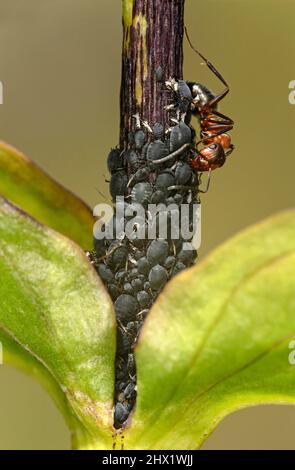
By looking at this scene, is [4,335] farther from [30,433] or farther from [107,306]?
[30,433]

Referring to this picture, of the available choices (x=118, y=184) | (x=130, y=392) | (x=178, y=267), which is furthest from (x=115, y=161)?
(x=130, y=392)

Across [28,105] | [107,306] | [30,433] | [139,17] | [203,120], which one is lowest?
[30,433]

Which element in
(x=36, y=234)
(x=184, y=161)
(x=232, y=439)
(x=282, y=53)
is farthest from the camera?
(x=282, y=53)

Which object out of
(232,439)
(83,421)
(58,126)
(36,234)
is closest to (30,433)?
(232,439)

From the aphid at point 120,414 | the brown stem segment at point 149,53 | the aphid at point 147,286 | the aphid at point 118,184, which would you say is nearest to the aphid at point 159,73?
the brown stem segment at point 149,53

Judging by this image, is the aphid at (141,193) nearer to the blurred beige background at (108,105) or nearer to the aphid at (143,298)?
the aphid at (143,298)

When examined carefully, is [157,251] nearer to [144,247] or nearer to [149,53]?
[144,247]
